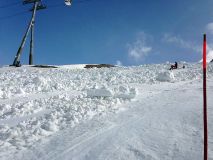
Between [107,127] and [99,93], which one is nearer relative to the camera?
[107,127]

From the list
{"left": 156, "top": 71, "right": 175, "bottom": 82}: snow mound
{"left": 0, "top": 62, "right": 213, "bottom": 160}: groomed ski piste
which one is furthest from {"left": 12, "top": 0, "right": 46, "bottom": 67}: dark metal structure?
{"left": 0, "top": 62, "right": 213, "bottom": 160}: groomed ski piste

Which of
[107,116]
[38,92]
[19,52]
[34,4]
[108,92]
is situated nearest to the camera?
[107,116]

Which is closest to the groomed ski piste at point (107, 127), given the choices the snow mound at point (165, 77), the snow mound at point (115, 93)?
the snow mound at point (115, 93)

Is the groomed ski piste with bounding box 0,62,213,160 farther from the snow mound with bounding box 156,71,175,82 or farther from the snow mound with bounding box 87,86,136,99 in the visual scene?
the snow mound with bounding box 156,71,175,82

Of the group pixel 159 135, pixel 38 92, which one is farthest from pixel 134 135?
pixel 38 92

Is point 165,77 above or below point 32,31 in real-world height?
below

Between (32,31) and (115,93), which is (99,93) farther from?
(32,31)

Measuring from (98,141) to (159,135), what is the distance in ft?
3.63

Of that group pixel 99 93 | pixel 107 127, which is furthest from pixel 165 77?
pixel 107 127

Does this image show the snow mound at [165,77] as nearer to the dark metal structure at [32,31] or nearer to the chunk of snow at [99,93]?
the chunk of snow at [99,93]

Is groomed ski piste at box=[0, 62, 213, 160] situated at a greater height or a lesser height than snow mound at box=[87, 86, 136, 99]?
lesser

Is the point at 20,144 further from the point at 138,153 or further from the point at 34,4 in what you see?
the point at 34,4

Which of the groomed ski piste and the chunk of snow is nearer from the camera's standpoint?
the groomed ski piste

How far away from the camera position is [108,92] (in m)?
8.80
